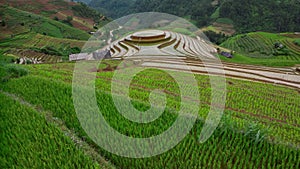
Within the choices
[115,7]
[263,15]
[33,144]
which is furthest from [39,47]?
[115,7]

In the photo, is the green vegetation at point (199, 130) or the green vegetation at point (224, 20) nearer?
the green vegetation at point (199, 130)

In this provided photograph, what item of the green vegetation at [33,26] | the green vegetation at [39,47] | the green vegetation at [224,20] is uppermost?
the green vegetation at [33,26]

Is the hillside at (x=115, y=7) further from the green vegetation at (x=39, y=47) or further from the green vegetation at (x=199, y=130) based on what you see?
the green vegetation at (x=199, y=130)

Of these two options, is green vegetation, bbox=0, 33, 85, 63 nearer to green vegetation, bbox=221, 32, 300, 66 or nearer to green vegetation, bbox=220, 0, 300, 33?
green vegetation, bbox=221, 32, 300, 66

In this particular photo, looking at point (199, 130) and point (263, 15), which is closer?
point (199, 130)

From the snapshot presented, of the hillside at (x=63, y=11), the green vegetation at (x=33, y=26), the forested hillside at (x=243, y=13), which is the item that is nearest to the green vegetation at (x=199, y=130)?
the green vegetation at (x=33, y=26)

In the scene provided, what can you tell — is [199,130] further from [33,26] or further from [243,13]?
[243,13]
